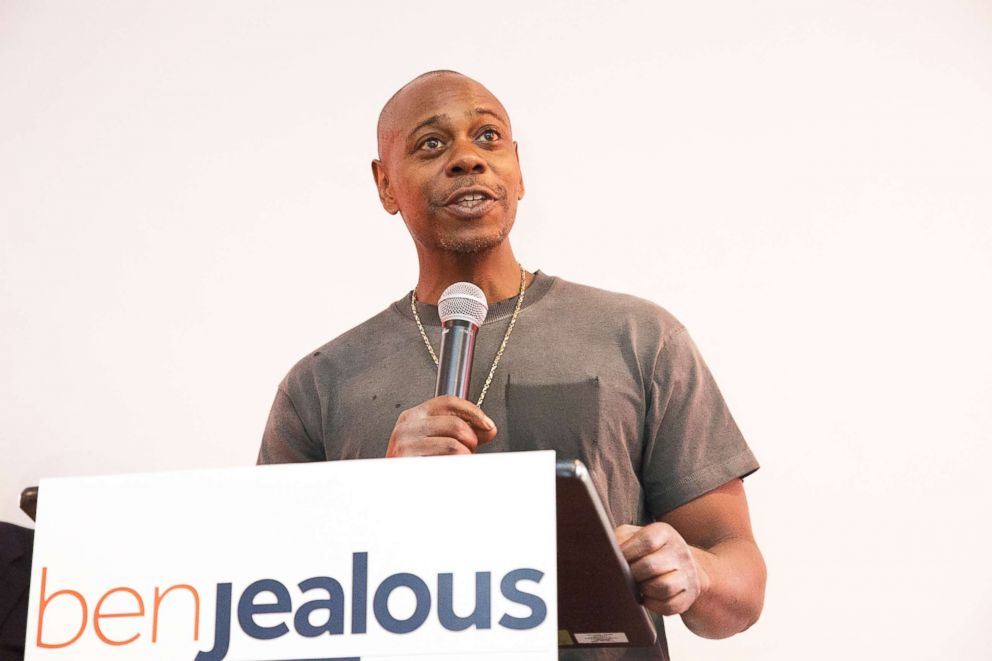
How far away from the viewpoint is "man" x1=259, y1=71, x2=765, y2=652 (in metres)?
2.20

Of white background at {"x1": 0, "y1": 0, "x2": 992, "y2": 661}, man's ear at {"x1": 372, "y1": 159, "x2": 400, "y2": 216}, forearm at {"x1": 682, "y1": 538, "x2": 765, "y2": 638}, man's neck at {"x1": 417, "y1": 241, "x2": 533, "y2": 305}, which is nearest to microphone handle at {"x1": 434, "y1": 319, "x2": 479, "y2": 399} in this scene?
forearm at {"x1": 682, "y1": 538, "x2": 765, "y2": 638}

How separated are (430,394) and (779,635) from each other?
2.76 ft

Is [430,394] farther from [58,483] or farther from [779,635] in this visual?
[58,483]

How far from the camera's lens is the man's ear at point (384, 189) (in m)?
2.75

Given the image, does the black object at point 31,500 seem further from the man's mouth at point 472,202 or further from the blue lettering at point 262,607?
the man's mouth at point 472,202

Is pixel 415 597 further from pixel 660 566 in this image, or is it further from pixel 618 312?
pixel 618 312

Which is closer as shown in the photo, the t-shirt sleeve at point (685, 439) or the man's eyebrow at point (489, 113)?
the t-shirt sleeve at point (685, 439)

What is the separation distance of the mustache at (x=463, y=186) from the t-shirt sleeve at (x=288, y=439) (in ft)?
1.47

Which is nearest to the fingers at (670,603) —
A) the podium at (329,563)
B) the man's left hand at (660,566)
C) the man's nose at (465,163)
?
the man's left hand at (660,566)

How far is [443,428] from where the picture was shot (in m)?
1.66

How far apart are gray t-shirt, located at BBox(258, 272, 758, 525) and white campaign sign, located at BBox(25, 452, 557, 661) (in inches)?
33.8

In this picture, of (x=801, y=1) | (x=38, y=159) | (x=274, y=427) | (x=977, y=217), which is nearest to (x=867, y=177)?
(x=977, y=217)

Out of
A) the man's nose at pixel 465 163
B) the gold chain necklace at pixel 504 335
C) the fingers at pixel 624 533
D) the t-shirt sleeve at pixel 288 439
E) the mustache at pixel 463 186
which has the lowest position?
the fingers at pixel 624 533

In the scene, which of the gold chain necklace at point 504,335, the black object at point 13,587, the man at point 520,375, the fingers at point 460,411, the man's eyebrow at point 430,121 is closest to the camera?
the fingers at point 460,411
